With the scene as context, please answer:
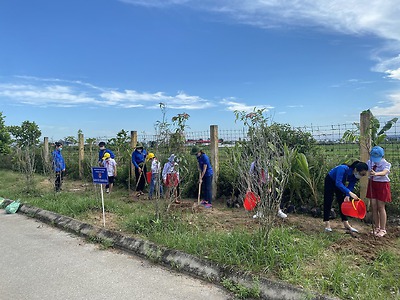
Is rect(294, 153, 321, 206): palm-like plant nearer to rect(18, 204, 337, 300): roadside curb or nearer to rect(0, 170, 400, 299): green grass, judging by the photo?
rect(0, 170, 400, 299): green grass

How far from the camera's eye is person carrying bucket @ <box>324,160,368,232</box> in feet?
16.9

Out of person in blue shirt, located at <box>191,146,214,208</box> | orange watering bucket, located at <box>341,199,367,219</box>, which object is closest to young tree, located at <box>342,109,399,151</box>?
orange watering bucket, located at <box>341,199,367,219</box>

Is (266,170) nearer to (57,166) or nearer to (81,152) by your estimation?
(57,166)

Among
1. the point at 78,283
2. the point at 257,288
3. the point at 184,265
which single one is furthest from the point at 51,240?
the point at 257,288

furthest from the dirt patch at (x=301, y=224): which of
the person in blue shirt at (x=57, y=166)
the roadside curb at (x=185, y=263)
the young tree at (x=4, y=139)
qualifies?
the young tree at (x=4, y=139)

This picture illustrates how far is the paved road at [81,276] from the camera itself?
3764mm

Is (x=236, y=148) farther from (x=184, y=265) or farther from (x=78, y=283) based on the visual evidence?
(x=78, y=283)

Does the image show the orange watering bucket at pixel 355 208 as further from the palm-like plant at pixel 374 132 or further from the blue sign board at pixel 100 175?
the blue sign board at pixel 100 175

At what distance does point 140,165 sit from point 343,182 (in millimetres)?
6366

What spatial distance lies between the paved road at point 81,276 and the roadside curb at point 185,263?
0.14 metres

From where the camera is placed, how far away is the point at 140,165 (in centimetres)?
1016

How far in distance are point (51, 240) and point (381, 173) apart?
235 inches

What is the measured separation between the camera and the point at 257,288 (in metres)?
3.59

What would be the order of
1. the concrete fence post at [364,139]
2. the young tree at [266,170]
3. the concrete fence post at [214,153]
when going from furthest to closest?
1. the concrete fence post at [214,153]
2. the concrete fence post at [364,139]
3. the young tree at [266,170]
